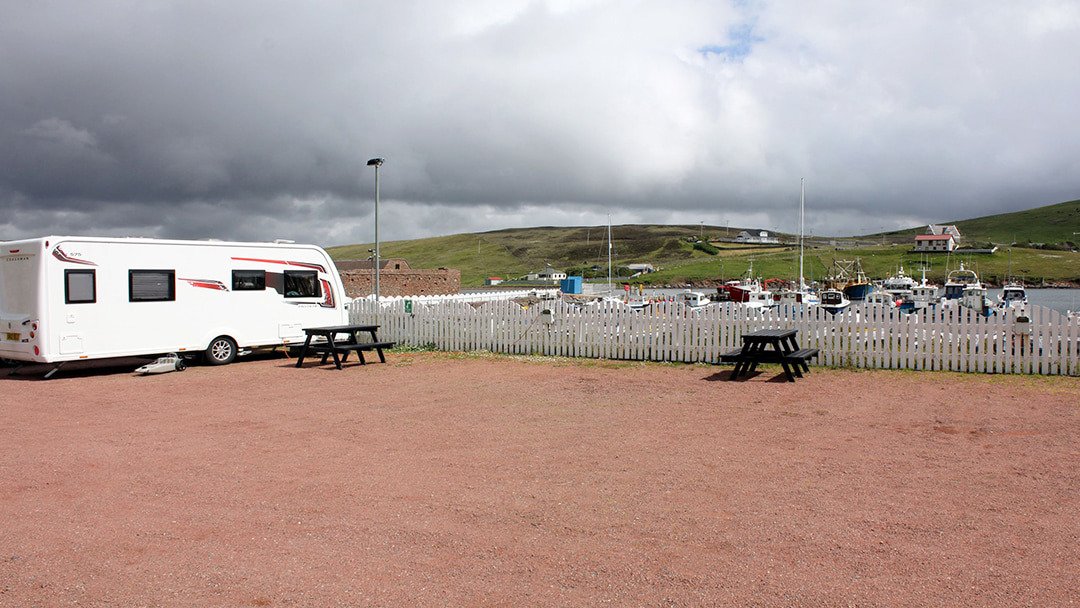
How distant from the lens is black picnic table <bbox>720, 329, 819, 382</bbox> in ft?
38.5

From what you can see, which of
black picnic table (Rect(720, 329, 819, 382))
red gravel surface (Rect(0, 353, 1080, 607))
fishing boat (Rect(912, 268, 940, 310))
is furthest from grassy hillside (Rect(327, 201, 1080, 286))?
red gravel surface (Rect(0, 353, 1080, 607))

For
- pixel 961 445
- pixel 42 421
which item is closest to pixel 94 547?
pixel 42 421

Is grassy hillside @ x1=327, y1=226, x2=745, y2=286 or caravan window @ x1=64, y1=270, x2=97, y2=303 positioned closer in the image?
caravan window @ x1=64, y1=270, x2=97, y2=303

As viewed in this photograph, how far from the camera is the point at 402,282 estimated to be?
121 ft

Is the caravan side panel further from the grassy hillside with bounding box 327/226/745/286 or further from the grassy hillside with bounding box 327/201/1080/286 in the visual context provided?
the grassy hillside with bounding box 327/226/745/286

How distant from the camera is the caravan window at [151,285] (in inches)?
536

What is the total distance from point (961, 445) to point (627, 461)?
3.50 meters

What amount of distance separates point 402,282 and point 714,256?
114 m

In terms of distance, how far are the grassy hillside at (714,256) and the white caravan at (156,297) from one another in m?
99.6

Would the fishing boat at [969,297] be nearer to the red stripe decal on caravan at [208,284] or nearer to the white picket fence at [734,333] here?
the white picket fence at [734,333]

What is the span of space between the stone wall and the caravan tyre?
19.7 m

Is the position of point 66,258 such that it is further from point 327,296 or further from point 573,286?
point 573,286

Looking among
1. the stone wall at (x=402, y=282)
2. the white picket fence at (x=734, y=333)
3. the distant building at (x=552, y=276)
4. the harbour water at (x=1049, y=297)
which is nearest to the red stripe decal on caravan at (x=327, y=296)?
the white picket fence at (x=734, y=333)

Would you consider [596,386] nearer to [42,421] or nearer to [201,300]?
[42,421]
